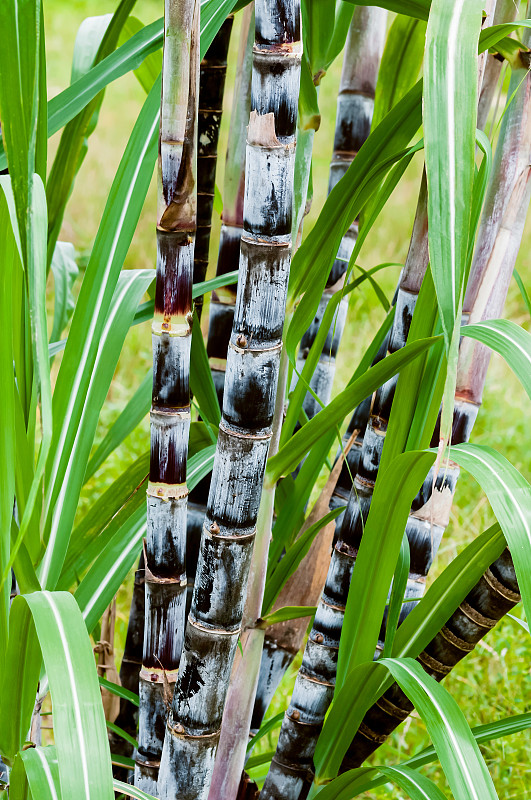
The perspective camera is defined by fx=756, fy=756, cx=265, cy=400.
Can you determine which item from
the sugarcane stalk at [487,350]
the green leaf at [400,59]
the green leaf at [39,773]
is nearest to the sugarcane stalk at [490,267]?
the sugarcane stalk at [487,350]

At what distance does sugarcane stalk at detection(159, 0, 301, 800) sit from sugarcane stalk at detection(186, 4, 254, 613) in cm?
15

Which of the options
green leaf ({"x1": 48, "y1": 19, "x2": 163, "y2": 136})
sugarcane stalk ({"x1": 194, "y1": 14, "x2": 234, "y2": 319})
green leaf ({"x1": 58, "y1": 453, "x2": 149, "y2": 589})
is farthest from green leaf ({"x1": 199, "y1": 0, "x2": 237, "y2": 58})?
green leaf ({"x1": 58, "y1": 453, "x2": 149, "y2": 589})

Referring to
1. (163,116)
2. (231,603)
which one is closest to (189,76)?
(163,116)

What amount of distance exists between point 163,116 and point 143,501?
235 mm

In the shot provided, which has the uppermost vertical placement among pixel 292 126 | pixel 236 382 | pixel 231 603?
pixel 292 126

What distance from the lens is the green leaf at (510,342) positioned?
302 millimetres

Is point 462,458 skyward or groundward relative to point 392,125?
groundward

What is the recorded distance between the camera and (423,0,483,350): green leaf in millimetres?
227

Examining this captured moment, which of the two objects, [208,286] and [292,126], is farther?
[208,286]

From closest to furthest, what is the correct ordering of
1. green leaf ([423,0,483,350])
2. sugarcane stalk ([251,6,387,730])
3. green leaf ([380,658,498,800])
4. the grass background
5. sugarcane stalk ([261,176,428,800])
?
1. green leaf ([423,0,483,350])
2. green leaf ([380,658,498,800])
3. sugarcane stalk ([261,176,428,800])
4. sugarcane stalk ([251,6,387,730])
5. the grass background

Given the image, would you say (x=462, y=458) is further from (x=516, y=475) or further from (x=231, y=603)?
(x=231, y=603)

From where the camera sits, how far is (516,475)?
31cm

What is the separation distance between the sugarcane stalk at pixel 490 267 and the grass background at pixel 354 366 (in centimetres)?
13

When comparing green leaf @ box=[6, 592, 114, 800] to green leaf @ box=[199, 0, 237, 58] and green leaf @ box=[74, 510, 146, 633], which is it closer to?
green leaf @ box=[74, 510, 146, 633]
